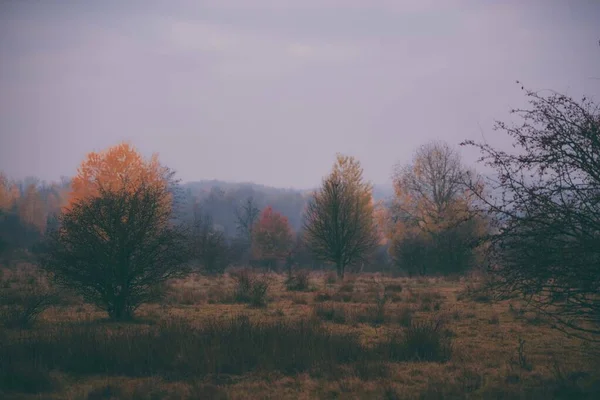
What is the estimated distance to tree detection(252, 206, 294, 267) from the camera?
45.5m

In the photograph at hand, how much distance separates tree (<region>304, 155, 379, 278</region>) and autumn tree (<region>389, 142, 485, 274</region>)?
5479 millimetres

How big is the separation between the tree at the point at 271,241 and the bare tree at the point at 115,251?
104ft

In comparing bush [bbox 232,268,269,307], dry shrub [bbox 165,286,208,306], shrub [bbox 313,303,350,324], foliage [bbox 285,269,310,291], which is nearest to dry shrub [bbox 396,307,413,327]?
shrub [bbox 313,303,350,324]

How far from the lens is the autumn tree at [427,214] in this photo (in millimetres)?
33156

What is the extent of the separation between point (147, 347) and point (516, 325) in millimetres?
9339

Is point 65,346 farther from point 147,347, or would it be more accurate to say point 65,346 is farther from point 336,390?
point 336,390

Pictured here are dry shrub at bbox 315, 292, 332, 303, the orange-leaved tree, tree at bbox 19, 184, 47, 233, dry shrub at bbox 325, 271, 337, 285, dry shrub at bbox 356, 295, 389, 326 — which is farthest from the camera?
tree at bbox 19, 184, 47, 233

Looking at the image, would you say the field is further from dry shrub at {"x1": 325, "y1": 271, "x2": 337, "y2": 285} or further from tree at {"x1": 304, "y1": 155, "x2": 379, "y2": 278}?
tree at {"x1": 304, "y1": 155, "x2": 379, "y2": 278}

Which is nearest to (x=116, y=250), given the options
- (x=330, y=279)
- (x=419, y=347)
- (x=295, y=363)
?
(x=295, y=363)

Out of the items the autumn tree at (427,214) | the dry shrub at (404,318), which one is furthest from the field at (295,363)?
the autumn tree at (427,214)

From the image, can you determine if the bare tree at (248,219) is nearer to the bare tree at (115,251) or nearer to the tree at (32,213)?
the tree at (32,213)

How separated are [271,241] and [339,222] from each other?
17853mm

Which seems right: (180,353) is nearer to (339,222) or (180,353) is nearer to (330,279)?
(330,279)

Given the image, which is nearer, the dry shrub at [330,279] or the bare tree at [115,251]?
the bare tree at [115,251]
